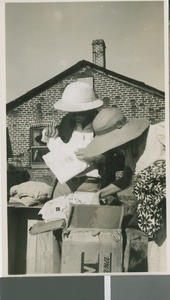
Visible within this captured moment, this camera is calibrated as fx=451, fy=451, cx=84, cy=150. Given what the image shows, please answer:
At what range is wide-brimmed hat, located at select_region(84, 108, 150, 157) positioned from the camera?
5.02ft

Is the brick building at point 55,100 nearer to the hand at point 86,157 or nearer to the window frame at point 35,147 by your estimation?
the window frame at point 35,147

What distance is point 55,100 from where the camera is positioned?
1542mm

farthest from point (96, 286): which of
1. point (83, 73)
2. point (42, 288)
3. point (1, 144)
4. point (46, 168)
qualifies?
point (83, 73)

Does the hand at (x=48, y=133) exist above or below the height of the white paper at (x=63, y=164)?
above

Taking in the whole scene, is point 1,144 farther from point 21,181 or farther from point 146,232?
point 146,232

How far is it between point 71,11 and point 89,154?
0.49 metres

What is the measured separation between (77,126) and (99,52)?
0.26 m

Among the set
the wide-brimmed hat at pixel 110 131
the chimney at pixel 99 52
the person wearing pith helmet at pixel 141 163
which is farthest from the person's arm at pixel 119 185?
the chimney at pixel 99 52

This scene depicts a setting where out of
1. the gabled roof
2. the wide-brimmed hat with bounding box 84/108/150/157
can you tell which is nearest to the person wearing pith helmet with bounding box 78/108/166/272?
the wide-brimmed hat with bounding box 84/108/150/157

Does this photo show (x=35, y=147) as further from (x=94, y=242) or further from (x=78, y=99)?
(x=94, y=242)

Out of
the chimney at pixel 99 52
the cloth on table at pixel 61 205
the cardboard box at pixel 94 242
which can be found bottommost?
the cardboard box at pixel 94 242

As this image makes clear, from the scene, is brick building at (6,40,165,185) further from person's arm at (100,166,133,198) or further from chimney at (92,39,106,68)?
person's arm at (100,166,133,198)

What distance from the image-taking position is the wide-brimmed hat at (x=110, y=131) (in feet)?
5.02

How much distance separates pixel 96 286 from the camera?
1.49m
